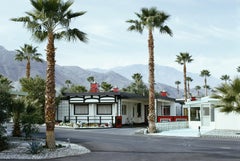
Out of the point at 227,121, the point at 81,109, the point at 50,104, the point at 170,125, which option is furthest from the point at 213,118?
the point at 50,104

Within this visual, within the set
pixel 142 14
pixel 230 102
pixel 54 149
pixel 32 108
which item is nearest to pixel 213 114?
pixel 230 102

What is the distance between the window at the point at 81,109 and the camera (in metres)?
41.8

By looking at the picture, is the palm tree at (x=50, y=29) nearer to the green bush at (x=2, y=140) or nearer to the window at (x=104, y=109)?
the green bush at (x=2, y=140)

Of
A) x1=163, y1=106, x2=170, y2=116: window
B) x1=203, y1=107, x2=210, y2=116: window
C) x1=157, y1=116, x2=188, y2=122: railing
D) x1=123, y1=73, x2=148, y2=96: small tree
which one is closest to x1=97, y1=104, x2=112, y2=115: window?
x1=157, y1=116, x2=188, y2=122: railing

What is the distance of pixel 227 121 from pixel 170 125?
5.28 m

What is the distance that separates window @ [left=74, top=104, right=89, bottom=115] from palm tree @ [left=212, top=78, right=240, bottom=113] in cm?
1821

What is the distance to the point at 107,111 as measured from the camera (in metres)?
41.0

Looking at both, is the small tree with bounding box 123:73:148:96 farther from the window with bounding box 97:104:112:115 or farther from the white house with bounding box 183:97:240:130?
the white house with bounding box 183:97:240:130

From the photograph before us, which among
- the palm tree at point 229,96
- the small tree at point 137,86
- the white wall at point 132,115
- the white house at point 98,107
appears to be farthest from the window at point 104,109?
the small tree at point 137,86

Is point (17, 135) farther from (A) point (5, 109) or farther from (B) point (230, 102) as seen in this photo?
(B) point (230, 102)

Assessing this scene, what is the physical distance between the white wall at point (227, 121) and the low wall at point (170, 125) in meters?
4.02

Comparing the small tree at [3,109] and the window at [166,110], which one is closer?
the small tree at [3,109]

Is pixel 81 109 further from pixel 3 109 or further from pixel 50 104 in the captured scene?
pixel 3 109

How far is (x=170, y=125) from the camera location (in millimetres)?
34906
